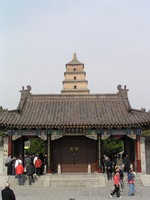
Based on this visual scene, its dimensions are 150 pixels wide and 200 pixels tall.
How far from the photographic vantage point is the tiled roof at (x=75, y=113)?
17.5 m

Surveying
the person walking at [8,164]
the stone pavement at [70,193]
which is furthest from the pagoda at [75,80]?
the stone pavement at [70,193]

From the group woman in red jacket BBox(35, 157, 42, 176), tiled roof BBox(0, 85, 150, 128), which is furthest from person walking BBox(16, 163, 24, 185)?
tiled roof BBox(0, 85, 150, 128)

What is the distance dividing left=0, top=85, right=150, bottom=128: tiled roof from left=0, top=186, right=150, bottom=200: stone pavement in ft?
13.1

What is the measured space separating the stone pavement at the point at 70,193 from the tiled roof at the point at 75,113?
3.98 metres

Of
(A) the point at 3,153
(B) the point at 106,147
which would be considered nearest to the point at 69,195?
(A) the point at 3,153

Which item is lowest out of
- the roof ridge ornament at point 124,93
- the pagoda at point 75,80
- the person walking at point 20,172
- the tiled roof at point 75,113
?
the person walking at point 20,172

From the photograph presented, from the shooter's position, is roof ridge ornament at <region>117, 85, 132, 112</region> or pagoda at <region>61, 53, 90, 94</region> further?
pagoda at <region>61, 53, 90, 94</region>

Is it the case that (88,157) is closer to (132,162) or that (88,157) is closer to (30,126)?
(132,162)

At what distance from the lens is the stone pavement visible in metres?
12.6

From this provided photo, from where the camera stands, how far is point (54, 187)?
15727 mm

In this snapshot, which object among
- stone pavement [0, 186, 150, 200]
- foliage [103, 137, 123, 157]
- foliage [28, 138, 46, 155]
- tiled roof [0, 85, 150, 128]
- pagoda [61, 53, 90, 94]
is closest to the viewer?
stone pavement [0, 186, 150, 200]

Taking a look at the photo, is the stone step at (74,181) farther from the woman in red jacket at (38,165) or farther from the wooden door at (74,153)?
the wooden door at (74,153)

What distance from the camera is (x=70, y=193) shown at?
13.7 m

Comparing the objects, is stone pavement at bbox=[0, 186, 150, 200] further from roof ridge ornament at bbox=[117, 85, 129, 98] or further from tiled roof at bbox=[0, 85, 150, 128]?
roof ridge ornament at bbox=[117, 85, 129, 98]
